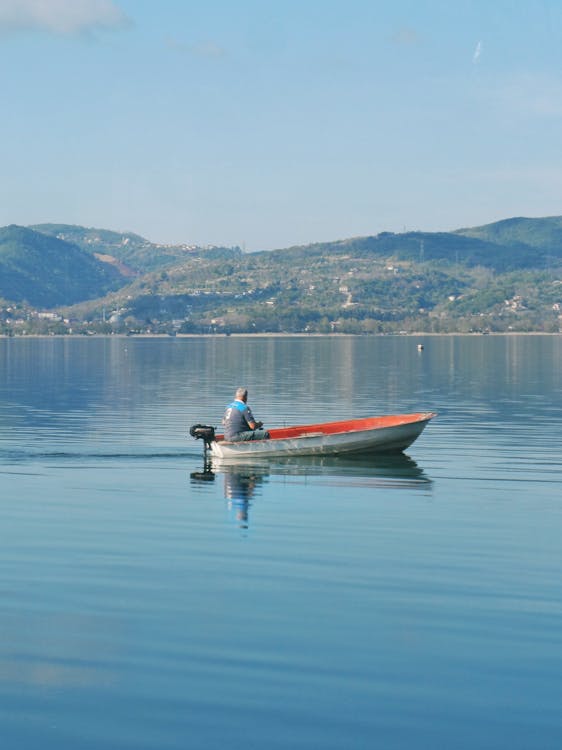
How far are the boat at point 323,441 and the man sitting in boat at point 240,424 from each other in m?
0.30

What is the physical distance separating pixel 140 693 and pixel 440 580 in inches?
379

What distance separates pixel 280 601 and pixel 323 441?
2453 centimetres

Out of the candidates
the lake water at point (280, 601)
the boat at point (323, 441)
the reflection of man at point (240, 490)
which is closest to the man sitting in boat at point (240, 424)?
the boat at point (323, 441)

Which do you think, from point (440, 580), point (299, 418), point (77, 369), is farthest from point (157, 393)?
point (440, 580)

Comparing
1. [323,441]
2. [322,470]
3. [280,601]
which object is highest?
[323,441]

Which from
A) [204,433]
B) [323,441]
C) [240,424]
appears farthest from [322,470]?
[204,433]

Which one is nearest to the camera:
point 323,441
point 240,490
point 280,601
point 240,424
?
point 280,601

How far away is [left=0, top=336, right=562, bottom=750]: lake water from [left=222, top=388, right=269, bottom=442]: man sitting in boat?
1416 millimetres

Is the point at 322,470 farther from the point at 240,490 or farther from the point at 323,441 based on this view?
the point at 240,490

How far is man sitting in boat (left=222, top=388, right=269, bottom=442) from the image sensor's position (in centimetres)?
4700

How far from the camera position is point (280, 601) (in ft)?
78.2

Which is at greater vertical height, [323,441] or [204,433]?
[204,433]

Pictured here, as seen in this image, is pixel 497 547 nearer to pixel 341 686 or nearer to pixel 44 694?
pixel 341 686

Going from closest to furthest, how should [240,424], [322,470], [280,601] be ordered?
[280,601] < [322,470] < [240,424]
